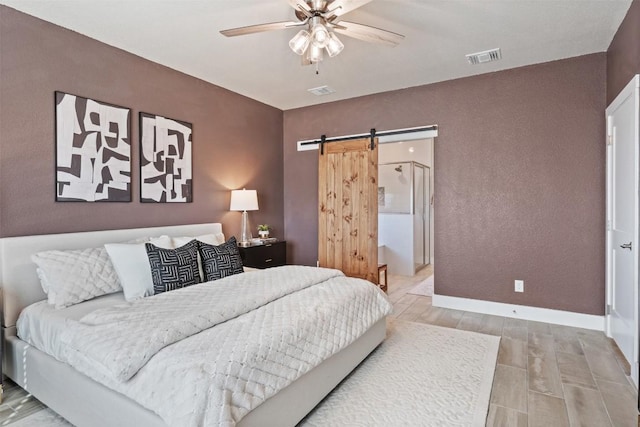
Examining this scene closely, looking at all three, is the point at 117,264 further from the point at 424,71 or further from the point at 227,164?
the point at 424,71

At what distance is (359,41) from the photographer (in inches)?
126

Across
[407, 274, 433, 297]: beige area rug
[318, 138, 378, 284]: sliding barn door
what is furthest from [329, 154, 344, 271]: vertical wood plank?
[407, 274, 433, 297]: beige area rug

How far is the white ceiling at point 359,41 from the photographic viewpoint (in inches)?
104

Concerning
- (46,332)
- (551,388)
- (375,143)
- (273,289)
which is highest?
(375,143)

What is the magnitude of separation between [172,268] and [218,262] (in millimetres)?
445

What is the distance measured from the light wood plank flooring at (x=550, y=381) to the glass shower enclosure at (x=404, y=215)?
270 centimetres

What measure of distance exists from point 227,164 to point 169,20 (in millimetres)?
1920

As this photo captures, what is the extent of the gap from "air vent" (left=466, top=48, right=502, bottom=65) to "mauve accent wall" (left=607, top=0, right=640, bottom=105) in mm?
928

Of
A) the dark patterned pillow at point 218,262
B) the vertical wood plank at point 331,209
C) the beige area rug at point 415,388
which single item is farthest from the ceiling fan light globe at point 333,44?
the vertical wood plank at point 331,209

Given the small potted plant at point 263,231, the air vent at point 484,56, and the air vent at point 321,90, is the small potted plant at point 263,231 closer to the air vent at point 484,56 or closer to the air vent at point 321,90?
the air vent at point 321,90

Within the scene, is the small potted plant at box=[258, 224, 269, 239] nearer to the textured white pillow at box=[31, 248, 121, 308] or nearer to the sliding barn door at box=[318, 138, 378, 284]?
the sliding barn door at box=[318, 138, 378, 284]

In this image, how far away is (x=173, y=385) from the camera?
1460 mm

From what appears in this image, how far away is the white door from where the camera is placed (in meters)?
2.48

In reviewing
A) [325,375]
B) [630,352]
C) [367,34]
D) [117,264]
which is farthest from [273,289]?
[630,352]
